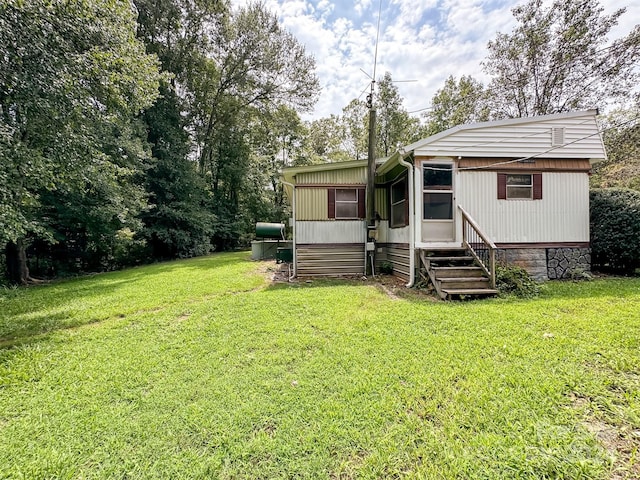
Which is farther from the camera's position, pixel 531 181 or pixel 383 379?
pixel 531 181

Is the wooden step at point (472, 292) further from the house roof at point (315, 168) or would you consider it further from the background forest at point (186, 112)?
the background forest at point (186, 112)

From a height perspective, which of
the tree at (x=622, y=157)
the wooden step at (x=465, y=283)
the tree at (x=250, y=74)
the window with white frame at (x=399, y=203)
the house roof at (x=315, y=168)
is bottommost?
the wooden step at (x=465, y=283)

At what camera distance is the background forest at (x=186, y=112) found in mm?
5137

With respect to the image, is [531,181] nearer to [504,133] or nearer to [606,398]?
[504,133]

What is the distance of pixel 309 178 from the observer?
893 cm

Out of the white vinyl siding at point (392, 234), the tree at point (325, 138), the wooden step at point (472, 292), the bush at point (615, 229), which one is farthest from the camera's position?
the tree at point (325, 138)

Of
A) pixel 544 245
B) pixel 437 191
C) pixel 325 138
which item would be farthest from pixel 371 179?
pixel 325 138

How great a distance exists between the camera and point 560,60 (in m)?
13.6

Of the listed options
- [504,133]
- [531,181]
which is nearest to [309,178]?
[504,133]

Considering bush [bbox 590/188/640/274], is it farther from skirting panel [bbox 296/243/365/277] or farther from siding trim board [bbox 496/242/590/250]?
skirting panel [bbox 296/243/365/277]

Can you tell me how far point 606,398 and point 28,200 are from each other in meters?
10.1

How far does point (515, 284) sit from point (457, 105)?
17.8 metres

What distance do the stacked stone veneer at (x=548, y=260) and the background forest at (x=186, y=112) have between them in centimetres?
792

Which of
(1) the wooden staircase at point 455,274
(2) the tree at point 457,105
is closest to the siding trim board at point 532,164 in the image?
(1) the wooden staircase at point 455,274
